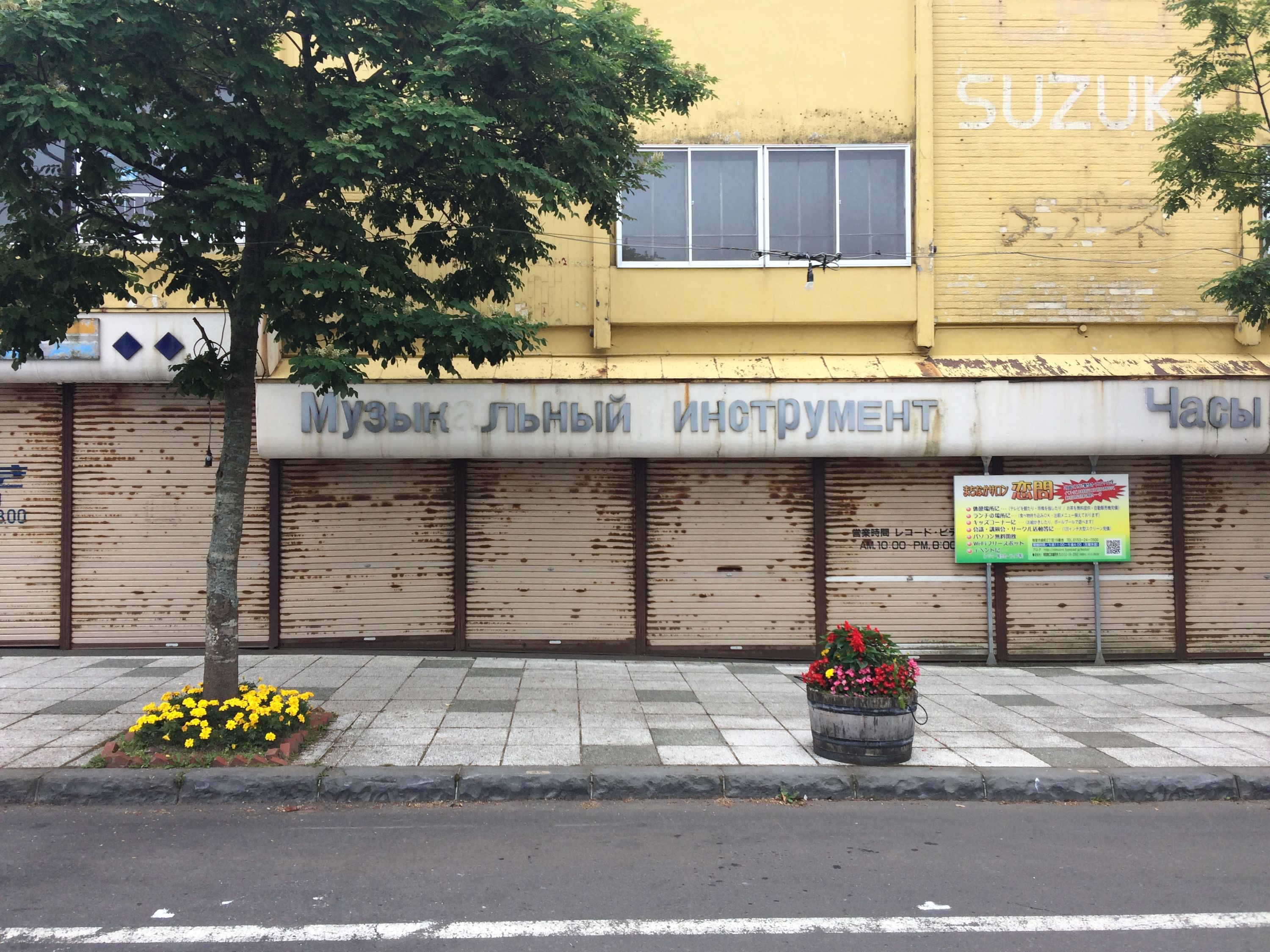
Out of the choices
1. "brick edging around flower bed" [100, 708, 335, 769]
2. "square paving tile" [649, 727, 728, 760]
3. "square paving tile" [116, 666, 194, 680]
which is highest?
"square paving tile" [116, 666, 194, 680]

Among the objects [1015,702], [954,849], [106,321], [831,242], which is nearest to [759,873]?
[954,849]

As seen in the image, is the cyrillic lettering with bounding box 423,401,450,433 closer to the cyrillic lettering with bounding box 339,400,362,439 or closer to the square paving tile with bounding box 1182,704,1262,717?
the cyrillic lettering with bounding box 339,400,362,439

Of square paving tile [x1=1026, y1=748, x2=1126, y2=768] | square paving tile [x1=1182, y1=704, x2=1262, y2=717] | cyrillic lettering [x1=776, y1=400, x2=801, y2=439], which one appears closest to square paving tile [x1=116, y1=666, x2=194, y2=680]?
cyrillic lettering [x1=776, y1=400, x2=801, y2=439]

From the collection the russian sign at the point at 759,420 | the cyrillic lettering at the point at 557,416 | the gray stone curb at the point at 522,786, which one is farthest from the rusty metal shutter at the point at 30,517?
the gray stone curb at the point at 522,786

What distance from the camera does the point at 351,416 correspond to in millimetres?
10703

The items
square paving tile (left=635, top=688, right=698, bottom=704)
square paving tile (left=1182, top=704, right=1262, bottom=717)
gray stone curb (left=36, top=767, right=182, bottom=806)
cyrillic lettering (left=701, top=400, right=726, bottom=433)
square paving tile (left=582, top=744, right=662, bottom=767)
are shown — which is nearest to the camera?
gray stone curb (left=36, top=767, right=182, bottom=806)

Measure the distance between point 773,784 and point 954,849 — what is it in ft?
4.85

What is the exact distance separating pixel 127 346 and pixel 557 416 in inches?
219

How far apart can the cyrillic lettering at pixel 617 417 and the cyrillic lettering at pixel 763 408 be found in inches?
62.2

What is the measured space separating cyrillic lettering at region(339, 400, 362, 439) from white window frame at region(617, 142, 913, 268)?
4051mm

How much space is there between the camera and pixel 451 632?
454 inches

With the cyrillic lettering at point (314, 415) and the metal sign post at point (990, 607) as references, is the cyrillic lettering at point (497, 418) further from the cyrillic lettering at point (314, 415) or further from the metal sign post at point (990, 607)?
the metal sign post at point (990, 607)

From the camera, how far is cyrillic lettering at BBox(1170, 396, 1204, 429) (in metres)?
11.0

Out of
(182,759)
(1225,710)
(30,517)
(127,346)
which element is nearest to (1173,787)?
(1225,710)
